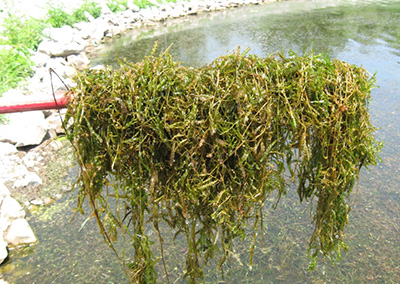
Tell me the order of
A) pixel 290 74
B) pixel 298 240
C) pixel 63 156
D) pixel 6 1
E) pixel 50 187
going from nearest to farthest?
pixel 290 74 → pixel 298 240 → pixel 50 187 → pixel 63 156 → pixel 6 1

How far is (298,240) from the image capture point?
3.65m

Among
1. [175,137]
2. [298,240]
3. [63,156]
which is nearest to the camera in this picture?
[175,137]

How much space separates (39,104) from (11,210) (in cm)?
252

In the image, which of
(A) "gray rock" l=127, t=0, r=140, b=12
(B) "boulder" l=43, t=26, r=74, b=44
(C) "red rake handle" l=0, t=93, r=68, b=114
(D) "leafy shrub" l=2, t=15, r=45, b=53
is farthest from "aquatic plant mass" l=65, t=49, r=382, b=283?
(A) "gray rock" l=127, t=0, r=140, b=12

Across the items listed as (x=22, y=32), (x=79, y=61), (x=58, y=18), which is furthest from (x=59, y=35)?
(x=58, y=18)

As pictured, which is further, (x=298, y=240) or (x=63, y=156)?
(x=63, y=156)

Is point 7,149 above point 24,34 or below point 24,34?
below

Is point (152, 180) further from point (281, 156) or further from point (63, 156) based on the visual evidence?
point (63, 156)

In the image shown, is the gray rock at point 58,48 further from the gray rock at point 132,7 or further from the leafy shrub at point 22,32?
the gray rock at point 132,7

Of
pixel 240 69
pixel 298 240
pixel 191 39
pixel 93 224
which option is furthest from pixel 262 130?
pixel 191 39

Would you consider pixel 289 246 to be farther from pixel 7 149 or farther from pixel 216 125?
pixel 7 149

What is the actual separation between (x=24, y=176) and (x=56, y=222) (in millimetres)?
1040

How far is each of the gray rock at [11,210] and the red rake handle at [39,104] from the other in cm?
228

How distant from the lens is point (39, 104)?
83.4 inches
